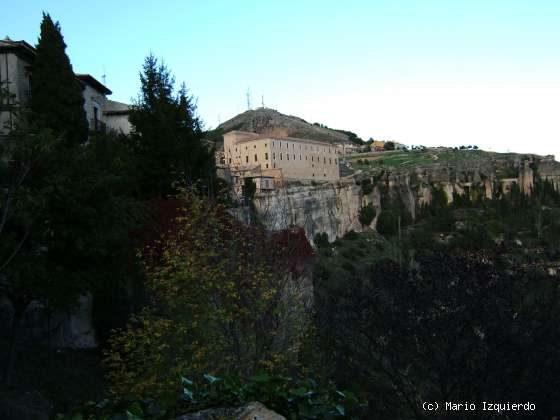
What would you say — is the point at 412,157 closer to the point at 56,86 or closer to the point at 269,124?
Result: the point at 269,124

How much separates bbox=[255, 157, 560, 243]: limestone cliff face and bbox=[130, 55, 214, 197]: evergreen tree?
107 ft

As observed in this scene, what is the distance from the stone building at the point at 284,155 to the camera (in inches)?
2940

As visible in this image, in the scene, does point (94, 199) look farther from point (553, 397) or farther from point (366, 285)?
point (553, 397)

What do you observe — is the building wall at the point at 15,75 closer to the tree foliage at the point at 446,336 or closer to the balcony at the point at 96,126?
the balcony at the point at 96,126

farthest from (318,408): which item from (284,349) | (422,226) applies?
(422,226)

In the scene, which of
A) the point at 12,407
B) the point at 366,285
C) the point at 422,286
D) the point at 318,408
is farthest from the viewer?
the point at 366,285

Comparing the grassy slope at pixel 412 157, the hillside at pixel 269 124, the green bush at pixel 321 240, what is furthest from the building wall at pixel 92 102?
the hillside at pixel 269 124

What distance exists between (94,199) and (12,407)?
26.3 ft

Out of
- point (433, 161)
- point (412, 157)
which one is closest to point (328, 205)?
point (433, 161)

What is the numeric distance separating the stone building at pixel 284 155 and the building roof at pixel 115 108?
31.6 metres

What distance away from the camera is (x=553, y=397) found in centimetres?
1029

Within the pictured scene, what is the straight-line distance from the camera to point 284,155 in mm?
75688

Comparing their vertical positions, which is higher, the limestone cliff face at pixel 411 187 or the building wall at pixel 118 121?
the building wall at pixel 118 121

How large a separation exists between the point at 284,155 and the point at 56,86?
2021 inches
